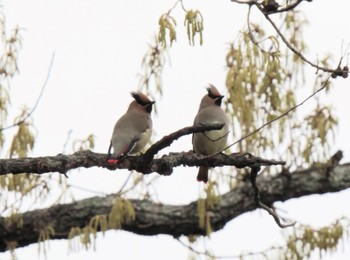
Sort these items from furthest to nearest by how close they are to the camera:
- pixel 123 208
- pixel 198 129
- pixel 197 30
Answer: pixel 123 208, pixel 197 30, pixel 198 129

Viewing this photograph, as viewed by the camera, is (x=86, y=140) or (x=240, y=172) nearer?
(x=86, y=140)

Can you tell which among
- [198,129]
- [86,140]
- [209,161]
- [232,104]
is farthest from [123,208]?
[198,129]

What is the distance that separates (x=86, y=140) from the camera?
639cm

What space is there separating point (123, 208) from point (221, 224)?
41.5 inches

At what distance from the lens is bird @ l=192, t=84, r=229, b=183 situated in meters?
6.00

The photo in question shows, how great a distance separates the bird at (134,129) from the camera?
520cm

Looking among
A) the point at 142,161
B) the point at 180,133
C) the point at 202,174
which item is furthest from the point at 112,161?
the point at 202,174

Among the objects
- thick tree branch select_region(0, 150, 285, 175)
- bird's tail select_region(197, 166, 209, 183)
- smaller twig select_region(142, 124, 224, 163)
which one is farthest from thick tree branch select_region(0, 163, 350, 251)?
smaller twig select_region(142, 124, 224, 163)

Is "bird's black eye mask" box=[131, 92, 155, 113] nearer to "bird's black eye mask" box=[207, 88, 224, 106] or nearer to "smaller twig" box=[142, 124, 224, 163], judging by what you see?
"bird's black eye mask" box=[207, 88, 224, 106]

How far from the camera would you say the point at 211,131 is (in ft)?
19.6

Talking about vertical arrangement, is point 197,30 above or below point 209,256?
above

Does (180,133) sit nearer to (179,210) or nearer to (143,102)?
(143,102)

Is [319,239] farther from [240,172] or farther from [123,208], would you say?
[123,208]

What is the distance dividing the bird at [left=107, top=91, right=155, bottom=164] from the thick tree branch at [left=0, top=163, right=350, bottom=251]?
0.94m
